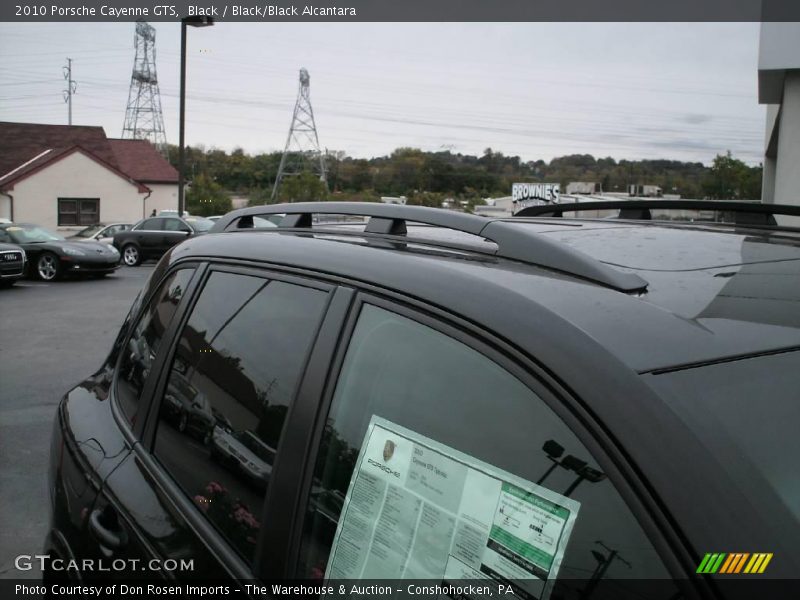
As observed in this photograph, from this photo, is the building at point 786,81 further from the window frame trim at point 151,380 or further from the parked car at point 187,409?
the parked car at point 187,409

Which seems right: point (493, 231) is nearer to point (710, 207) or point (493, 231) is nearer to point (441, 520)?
point (441, 520)

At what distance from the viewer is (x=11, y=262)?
17406mm

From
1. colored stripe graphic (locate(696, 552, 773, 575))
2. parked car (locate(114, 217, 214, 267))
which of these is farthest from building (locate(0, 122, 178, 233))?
colored stripe graphic (locate(696, 552, 773, 575))

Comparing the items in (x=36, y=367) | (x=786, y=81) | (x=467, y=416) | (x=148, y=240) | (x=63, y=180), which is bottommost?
(x=36, y=367)

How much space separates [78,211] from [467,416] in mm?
41536

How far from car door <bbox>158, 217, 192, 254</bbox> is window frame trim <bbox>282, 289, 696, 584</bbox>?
24.2 m

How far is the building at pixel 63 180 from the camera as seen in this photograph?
121ft

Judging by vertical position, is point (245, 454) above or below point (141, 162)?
below

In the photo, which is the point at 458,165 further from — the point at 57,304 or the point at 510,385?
the point at 510,385

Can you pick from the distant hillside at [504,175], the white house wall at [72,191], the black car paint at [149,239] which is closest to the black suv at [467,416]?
the distant hillside at [504,175]

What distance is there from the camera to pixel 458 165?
20844 mm

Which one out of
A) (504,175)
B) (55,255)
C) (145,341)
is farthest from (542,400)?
(55,255)
